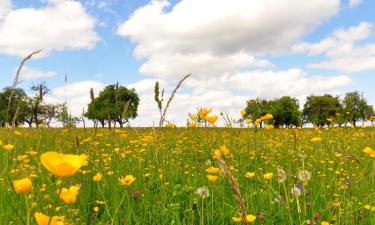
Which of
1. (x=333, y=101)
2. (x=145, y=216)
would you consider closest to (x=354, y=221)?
(x=145, y=216)

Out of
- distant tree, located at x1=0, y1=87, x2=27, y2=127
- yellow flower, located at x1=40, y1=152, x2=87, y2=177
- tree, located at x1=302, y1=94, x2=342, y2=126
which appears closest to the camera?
yellow flower, located at x1=40, y1=152, x2=87, y2=177

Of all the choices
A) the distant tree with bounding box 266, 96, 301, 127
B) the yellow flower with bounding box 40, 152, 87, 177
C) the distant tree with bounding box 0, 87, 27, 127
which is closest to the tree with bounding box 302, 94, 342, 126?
the distant tree with bounding box 266, 96, 301, 127

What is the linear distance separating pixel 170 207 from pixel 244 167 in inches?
91.5

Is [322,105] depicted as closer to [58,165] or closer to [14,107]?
[14,107]

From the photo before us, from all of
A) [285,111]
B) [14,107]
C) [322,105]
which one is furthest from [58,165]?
[322,105]

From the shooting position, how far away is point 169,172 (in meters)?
4.91

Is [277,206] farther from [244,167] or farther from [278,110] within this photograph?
[278,110]

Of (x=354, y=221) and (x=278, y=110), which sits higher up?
(x=278, y=110)

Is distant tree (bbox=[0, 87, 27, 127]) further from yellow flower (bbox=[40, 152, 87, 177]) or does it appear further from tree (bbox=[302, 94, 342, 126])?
tree (bbox=[302, 94, 342, 126])

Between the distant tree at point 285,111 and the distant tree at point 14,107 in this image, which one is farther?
the distant tree at point 285,111

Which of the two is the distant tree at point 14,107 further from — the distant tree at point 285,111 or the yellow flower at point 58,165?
the distant tree at point 285,111

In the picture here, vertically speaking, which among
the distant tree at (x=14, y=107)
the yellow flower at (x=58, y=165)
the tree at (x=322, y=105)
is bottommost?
the yellow flower at (x=58, y=165)

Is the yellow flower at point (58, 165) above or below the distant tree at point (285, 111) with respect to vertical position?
below

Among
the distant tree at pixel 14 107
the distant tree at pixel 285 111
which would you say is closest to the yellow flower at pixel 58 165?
the distant tree at pixel 14 107
